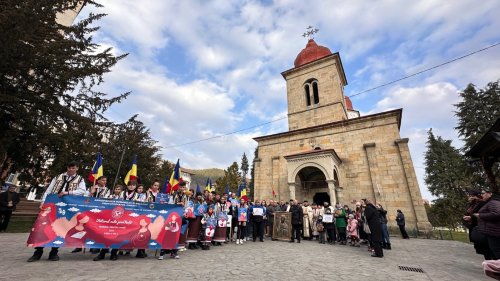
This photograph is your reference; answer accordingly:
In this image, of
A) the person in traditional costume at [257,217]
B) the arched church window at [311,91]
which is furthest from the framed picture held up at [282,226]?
the arched church window at [311,91]

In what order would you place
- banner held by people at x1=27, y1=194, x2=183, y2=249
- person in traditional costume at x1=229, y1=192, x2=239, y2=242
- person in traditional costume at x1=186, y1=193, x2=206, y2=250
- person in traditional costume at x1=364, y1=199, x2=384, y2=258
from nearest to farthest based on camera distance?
banner held by people at x1=27, y1=194, x2=183, y2=249, person in traditional costume at x1=364, y1=199, x2=384, y2=258, person in traditional costume at x1=186, y1=193, x2=206, y2=250, person in traditional costume at x1=229, y1=192, x2=239, y2=242

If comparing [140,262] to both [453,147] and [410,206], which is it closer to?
[410,206]

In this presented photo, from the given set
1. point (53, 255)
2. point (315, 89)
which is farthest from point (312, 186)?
point (53, 255)

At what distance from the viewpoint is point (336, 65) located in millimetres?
21016

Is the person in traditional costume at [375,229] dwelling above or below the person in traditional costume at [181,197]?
below

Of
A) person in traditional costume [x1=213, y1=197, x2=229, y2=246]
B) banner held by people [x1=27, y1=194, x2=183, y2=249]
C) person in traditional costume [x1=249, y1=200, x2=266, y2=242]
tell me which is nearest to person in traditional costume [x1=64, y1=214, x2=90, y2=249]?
banner held by people [x1=27, y1=194, x2=183, y2=249]

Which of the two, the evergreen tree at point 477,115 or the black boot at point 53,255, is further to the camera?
the evergreen tree at point 477,115

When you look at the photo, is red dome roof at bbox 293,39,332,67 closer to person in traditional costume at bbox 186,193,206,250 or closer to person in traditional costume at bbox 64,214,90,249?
person in traditional costume at bbox 186,193,206,250

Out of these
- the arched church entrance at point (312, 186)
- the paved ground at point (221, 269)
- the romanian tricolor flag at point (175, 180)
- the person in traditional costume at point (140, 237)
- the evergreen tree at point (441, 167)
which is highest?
the evergreen tree at point (441, 167)

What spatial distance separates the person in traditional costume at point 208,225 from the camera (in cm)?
789

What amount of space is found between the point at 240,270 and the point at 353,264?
3.32 m

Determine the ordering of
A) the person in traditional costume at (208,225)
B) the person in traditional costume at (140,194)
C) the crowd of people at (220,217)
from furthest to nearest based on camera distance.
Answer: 1. the person in traditional costume at (208,225)
2. the person in traditional costume at (140,194)
3. the crowd of people at (220,217)

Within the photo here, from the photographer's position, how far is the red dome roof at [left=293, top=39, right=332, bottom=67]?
22578 millimetres

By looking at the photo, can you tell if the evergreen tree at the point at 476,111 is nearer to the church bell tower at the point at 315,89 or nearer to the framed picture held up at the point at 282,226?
the church bell tower at the point at 315,89
